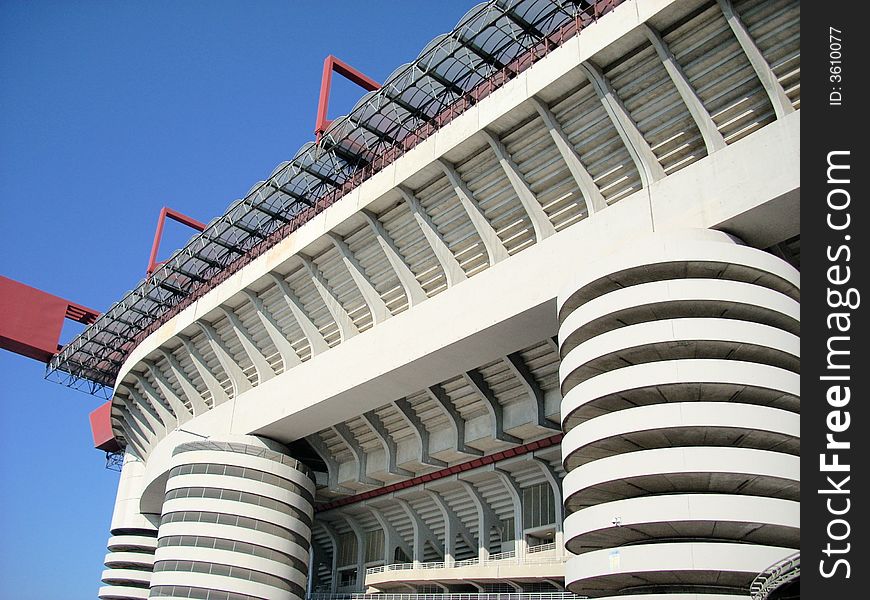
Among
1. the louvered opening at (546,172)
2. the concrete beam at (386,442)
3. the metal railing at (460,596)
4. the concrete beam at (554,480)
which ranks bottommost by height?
the metal railing at (460,596)

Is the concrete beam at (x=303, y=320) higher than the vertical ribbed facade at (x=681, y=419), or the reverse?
the concrete beam at (x=303, y=320)

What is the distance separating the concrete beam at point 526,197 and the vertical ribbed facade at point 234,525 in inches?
891

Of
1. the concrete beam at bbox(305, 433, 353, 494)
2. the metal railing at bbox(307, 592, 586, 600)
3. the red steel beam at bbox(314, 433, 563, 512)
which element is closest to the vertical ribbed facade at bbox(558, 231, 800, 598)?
the metal railing at bbox(307, 592, 586, 600)

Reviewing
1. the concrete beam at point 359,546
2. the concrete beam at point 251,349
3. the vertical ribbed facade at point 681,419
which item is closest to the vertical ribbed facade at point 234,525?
the concrete beam at point 251,349

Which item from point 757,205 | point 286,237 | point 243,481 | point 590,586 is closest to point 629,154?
point 757,205

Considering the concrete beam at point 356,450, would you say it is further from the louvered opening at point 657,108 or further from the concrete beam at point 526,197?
the louvered opening at point 657,108

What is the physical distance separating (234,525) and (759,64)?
3577 cm

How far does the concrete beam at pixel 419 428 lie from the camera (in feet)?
152

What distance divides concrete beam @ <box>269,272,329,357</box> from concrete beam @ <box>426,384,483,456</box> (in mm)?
7269

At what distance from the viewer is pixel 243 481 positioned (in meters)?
47.4

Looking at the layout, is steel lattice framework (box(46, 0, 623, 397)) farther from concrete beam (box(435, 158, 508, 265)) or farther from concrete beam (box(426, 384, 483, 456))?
concrete beam (box(426, 384, 483, 456))

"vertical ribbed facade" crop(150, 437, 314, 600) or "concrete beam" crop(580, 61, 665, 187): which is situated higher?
"concrete beam" crop(580, 61, 665, 187)

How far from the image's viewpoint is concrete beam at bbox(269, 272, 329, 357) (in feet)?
155

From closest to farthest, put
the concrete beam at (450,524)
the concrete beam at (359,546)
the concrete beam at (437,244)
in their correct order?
the concrete beam at (437,244) < the concrete beam at (450,524) < the concrete beam at (359,546)
